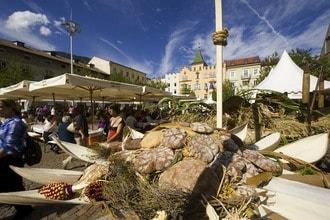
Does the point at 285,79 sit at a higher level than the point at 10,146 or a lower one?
higher

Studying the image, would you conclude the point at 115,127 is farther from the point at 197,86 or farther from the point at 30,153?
the point at 197,86

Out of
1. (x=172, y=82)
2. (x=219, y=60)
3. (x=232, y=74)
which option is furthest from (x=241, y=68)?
(x=219, y=60)

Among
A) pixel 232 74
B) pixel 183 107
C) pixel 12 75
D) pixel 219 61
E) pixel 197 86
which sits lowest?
pixel 183 107

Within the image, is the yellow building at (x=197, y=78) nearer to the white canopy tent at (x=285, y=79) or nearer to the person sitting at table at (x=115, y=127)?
the white canopy tent at (x=285, y=79)

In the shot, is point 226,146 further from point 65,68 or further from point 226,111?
point 65,68

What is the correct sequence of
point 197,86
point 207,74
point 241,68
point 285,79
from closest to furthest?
point 285,79 → point 241,68 → point 207,74 → point 197,86

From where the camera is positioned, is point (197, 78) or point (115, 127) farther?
point (197, 78)

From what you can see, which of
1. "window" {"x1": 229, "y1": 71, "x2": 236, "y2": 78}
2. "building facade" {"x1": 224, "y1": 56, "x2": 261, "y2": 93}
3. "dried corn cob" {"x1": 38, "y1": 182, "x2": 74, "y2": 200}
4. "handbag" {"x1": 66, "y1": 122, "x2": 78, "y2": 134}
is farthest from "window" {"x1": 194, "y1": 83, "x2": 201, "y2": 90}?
"dried corn cob" {"x1": 38, "y1": 182, "x2": 74, "y2": 200}

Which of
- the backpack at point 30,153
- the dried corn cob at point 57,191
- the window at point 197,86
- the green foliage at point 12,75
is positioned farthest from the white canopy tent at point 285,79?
the window at point 197,86

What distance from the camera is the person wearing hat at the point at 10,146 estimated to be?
3.07 m

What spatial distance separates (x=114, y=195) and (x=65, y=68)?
45710mm

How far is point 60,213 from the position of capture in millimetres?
3434

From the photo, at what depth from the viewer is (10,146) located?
3.08m

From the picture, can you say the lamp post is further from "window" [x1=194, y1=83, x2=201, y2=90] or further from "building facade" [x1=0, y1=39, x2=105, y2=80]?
"window" [x1=194, y1=83, x2=201, y2=90]
